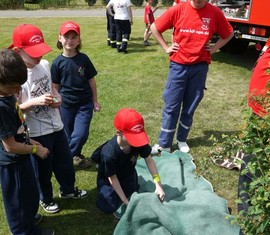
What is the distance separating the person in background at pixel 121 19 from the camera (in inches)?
357

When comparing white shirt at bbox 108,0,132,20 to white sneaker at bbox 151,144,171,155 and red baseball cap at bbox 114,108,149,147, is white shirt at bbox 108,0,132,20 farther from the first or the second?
red baseball cap at bbox 114,108,149,147

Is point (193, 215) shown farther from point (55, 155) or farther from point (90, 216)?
point (55, 155)

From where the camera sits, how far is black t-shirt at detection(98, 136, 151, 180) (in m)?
3.00

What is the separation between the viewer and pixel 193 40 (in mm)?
3877

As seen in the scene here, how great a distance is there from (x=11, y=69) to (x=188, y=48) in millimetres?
2286

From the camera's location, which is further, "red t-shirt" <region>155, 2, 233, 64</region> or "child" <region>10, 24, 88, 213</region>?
"red t-shirt" <region>155, 2, 233, 64</region>

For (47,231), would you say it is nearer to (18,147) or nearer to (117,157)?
(117,157)

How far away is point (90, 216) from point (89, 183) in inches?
20.6

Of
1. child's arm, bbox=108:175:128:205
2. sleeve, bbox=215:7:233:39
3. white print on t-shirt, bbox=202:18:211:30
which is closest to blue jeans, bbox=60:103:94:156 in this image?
child's arm, bbox=108:175:128:205

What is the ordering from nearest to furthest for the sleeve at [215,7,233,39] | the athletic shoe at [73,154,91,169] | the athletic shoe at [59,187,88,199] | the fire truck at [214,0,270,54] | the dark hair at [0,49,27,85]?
the dark hair at [0,49,27,85] → the athletic shoe at [59,187,88,199] → the sleeve at [215,7,233,39] → the athletic shoe at [73,154,91,169] → the fire truck at [214,0,270,54]

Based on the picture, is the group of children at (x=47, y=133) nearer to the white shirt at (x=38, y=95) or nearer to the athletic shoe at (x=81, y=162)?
the white shirt at (x=38, y=95)

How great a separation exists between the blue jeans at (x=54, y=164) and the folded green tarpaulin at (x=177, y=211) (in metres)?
0.61

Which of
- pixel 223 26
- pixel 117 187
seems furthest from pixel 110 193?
pixel 223 26

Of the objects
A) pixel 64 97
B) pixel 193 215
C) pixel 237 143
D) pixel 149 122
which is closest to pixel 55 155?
pixel 64 97
